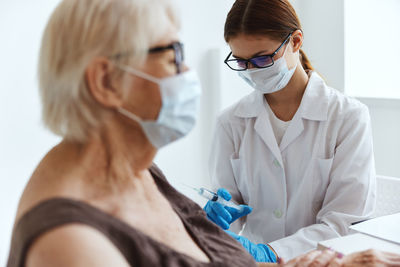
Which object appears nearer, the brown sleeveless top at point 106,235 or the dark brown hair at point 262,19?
the brown sleeveless top at point 106,235

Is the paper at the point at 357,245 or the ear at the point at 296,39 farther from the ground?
the ear at the point at 296,39

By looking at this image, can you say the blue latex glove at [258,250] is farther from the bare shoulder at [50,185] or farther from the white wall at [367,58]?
the white wall at [367,58]

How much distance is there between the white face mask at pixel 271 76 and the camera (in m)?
1.61

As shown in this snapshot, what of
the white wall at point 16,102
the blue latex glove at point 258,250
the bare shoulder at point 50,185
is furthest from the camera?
the white wall at point 16,102

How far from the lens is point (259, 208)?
1.77 meters

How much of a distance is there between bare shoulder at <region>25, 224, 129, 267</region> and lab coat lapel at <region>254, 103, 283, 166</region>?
1061 millimetres

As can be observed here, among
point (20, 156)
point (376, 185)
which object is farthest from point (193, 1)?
point (376, 185)

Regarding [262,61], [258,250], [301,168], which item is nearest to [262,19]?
[262,61]

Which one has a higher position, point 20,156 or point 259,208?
point 20,156

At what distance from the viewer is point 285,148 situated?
1.71 metres

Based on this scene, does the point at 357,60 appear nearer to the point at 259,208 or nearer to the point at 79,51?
the point at 259,208

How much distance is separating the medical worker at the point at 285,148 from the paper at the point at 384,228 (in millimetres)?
206

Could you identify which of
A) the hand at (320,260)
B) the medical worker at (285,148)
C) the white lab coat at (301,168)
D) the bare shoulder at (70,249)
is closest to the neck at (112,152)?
the bare shoulder at (70,249)

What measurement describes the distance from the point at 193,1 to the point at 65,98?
79.3 inches
